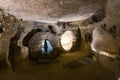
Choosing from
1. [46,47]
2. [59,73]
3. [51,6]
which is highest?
[51,6]

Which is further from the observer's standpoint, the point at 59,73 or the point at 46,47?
the point at 46,47

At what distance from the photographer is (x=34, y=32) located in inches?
170

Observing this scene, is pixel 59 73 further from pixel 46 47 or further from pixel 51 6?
pixel 46 47

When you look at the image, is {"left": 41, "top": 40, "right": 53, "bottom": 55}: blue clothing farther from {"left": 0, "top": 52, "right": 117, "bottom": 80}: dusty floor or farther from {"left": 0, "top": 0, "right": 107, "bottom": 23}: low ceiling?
{"left": 0, "top": 0, "right": 107, "bottom": 23}: low ceiling

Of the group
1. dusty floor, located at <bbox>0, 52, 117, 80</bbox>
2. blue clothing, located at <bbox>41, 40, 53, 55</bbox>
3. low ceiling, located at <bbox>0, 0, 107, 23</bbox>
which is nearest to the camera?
low ceiling, located at <bbox>0, 0, 107, 23</bbox>

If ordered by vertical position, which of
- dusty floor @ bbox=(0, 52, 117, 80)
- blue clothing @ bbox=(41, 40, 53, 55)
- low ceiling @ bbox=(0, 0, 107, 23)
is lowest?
dusty floor @ bbox=(0, 52, 117, 80)

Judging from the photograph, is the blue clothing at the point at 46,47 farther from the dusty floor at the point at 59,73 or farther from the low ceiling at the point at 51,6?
the low ceiling at the point at 51,6

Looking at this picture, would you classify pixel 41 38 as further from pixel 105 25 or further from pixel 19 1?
pixel 19 1

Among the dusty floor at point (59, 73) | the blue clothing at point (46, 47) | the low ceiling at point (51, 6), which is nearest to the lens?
the low ceiling at point (51, 6)

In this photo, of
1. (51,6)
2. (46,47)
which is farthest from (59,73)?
(46,47)

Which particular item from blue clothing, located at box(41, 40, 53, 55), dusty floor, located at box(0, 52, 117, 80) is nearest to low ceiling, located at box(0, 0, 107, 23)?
dusty floor, located at box(0, 52, 117, 80)

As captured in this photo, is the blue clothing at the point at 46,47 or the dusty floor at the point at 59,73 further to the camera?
the blue clothing at the point at 46,47

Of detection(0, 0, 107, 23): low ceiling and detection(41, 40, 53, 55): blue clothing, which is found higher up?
detection(0, 0, 107, 23): low ceiling

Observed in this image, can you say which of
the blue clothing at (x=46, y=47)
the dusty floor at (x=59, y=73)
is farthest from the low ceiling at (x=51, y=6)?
the blue clothing at (x=46, y=47)
